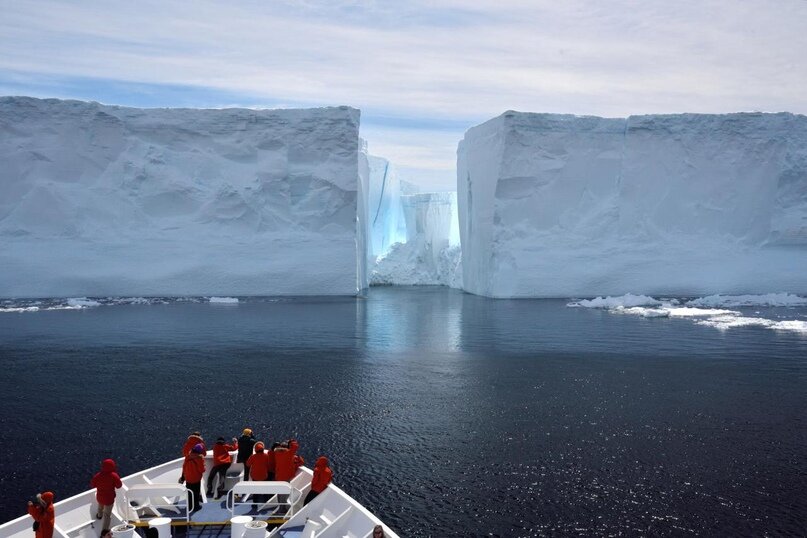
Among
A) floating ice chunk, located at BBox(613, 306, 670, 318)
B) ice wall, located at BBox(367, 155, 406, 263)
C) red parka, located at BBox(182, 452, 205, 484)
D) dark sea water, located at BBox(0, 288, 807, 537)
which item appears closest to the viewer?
red parka, located at BBox(182, 452, 205, 484)

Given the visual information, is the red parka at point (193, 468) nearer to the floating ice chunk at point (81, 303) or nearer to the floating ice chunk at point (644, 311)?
the floating ice chunk at point (644, 311)

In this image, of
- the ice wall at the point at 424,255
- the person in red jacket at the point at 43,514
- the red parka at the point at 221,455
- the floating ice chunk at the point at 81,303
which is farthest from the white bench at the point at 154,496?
the ice wall at the point at 424,255

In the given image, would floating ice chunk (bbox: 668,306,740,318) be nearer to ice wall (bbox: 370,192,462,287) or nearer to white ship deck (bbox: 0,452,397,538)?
ice wall (bbox: 370,192,462,287)

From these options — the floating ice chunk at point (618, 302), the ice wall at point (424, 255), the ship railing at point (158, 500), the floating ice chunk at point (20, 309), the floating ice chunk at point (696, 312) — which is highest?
the ice wall at point (424, 255)

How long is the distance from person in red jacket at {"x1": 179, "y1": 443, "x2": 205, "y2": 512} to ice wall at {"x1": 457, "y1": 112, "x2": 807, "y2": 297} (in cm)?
2038

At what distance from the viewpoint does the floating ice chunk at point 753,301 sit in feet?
75.6

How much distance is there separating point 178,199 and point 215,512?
22.8m

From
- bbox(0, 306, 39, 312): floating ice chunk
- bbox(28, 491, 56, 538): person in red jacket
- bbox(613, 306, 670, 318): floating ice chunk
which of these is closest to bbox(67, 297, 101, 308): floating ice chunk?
bbox(0, 306, 39, 312): floating ice chunk

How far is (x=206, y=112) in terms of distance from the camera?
27781mm

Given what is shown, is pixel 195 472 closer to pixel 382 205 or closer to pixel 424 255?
pixel 424 255

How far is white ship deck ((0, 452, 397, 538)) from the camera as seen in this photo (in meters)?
5.51

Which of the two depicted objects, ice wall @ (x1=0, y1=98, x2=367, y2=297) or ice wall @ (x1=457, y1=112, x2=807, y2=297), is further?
ice wall @ (x1=457, y1=112, x2=807, y2=297)

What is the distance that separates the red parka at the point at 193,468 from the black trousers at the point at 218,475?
299 mm

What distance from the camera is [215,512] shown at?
20.2 feet
